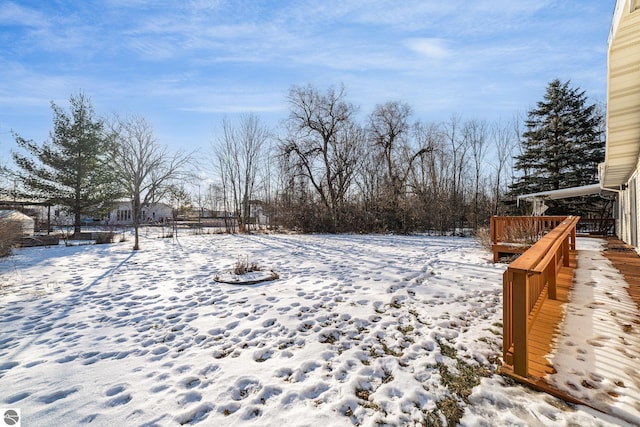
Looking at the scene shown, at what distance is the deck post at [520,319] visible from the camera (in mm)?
2119

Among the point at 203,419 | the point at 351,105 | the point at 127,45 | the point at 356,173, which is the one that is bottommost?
the point at 203,419

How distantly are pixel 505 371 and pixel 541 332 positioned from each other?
0.98 metres

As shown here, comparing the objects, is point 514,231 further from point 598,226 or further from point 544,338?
point 598,226

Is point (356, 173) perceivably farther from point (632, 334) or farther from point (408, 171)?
point (632, 334)

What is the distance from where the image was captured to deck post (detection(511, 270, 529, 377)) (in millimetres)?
2119

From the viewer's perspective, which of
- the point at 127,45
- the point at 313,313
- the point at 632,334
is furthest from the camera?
the point at 127,45

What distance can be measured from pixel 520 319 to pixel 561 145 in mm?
23146

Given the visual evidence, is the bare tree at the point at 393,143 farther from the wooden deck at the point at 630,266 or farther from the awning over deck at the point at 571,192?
the wooden deck at the point at 630,266

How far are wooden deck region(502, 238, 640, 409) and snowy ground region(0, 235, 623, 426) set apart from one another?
100mm

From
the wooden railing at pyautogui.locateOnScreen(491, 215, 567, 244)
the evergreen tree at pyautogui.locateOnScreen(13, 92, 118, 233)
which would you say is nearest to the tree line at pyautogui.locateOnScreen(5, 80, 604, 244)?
the evergreen tree at pyautogui.locateOnScreen(13, 92, 118, 233)

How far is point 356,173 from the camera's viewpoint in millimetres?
21797

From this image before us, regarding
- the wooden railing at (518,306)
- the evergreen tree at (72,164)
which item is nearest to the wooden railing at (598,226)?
the wooden railing at (518,306)

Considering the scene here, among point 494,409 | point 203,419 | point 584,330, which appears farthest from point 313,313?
point 584,330

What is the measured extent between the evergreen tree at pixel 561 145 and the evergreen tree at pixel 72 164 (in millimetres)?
28340
